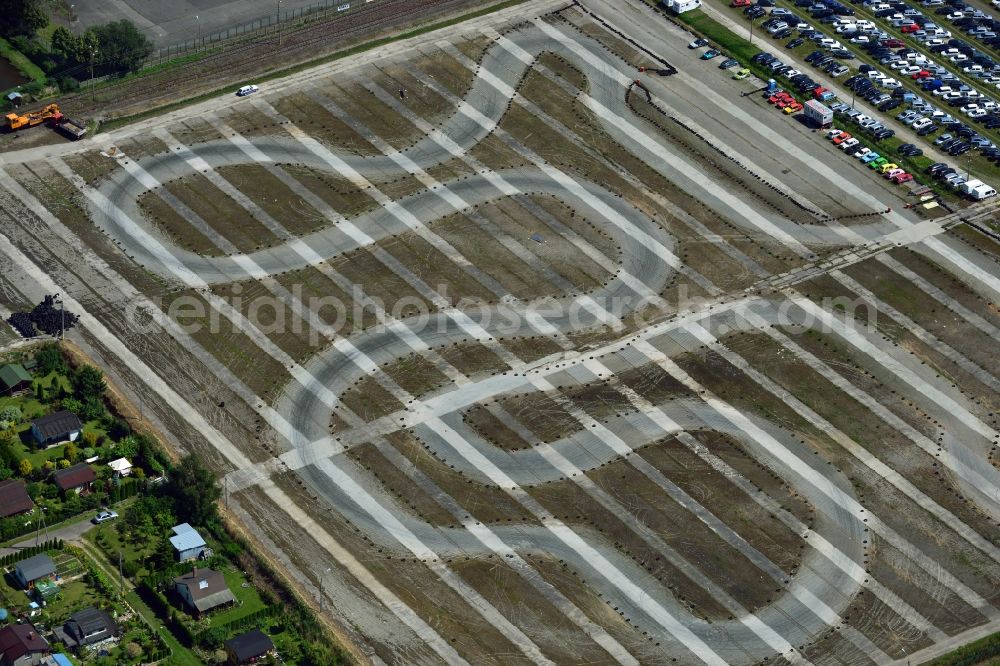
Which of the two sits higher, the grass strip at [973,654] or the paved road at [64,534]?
the paved road at [64,534]

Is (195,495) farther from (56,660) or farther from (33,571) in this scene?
(56,660)

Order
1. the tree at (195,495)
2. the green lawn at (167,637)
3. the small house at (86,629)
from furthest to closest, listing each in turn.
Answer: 1. the tree at (195,495)
2. the green lawn at (167,637)
3. the small house at (86,629)

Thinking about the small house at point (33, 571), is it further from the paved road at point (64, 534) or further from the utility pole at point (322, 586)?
the utility pole at point (322, 586)

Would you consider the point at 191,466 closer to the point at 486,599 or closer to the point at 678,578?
the point at 486,599

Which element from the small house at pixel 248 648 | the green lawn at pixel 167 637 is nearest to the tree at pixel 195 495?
the green lawn at pixel 167 637

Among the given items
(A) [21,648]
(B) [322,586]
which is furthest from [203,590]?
(A) [21,648]

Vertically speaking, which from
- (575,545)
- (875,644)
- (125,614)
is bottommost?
(875,644)

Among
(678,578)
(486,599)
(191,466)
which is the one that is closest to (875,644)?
(678,578)
